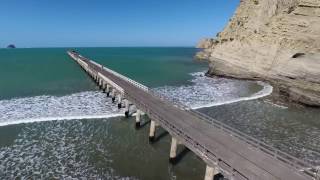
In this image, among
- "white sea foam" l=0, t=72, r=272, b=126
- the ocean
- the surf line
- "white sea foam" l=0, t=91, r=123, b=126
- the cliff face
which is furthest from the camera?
the cliff face

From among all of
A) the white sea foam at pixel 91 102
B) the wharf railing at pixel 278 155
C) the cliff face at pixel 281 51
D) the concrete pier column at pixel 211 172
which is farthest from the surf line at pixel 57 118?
the cliff face at pixel 281 51

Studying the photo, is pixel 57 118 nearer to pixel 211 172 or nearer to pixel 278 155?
pixel 211 172

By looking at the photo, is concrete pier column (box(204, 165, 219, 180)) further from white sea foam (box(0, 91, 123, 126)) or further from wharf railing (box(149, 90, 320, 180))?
white sea foam (box(0, 91, 123, 126))

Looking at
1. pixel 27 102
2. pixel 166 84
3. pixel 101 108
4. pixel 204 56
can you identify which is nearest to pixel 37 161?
pixel 101 108

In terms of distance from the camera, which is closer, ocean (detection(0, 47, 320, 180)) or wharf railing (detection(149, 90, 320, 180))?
wharf railing (detection(149, 90, 320, 180))

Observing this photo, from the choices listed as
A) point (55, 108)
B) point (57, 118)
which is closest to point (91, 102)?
point (55, 108)

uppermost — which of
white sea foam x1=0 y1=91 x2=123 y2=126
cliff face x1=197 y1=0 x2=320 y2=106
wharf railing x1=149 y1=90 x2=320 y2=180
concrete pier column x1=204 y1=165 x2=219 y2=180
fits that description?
cliff face x1=197 y1=0 x2=320 y2=106

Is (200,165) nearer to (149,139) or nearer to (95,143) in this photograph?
(149,139)

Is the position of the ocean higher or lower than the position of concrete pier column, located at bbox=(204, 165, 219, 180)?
lower

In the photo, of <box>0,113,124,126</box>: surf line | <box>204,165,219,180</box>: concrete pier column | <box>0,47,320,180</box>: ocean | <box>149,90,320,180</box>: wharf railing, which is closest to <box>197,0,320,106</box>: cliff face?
<box>0,47,320,180</box>: ocean
